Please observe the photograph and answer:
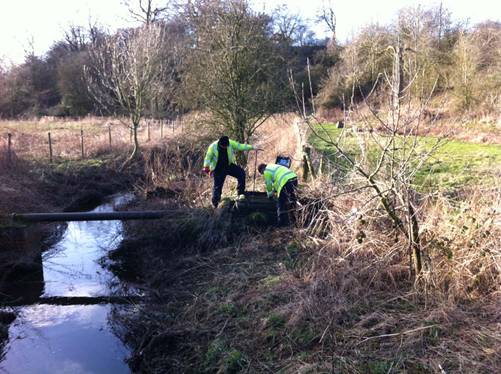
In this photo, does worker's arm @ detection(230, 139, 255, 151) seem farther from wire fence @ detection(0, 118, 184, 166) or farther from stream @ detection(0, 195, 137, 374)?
wire fence @ detection(0, 118, 184, 166)

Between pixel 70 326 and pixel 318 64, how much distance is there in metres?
28.1

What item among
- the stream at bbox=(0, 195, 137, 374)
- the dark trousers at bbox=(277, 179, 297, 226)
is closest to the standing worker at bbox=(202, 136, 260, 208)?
the dark trousers at bbox=(277, 179, 297, 226)

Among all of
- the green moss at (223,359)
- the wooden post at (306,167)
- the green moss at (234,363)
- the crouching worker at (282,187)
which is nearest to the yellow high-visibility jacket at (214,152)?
the crouching worker at (282,187)

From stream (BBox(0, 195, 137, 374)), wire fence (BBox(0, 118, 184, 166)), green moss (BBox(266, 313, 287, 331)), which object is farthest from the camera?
wire fence (BBox(0, 118, 184, 166))

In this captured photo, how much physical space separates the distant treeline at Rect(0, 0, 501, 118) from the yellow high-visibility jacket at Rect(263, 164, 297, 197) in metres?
1.37

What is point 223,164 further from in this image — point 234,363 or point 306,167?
point 234,363

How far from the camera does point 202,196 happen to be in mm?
10609

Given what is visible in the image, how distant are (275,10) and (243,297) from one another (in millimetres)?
11080

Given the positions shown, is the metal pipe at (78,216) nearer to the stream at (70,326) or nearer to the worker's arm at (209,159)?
the stream at (70,326)

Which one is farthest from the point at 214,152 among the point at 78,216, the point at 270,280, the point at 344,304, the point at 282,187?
the point at 344,304

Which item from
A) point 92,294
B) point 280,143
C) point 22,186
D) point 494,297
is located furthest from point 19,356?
point 280,143

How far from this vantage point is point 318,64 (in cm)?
3192

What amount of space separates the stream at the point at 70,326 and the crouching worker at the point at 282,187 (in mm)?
3038

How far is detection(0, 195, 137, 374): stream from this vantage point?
20.0 feet
